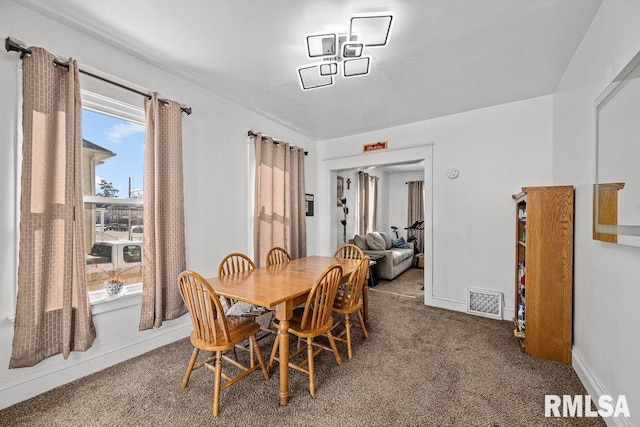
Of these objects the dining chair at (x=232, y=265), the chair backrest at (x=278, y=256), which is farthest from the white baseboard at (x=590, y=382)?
the chair backrest at (x=278, y=256)

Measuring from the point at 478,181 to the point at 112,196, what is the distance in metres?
3.87

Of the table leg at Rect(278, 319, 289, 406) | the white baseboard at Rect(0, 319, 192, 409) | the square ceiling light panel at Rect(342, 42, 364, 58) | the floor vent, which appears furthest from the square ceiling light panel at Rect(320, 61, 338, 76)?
the floor vent

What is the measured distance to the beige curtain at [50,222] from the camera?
1673mm

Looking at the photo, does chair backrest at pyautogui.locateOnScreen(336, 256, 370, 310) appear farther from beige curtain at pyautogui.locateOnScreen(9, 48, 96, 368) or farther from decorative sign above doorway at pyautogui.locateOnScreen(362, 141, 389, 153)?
decorative sign above doorway at pyautogui.locateOnScreen(362, 141, 389, 153)

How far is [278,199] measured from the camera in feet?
11.9

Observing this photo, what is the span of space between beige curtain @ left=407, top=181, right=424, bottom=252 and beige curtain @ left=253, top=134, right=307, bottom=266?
3.96m

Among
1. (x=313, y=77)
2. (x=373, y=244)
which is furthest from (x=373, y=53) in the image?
→ (x=373, y=244)

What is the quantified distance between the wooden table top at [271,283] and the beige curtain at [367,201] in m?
3.53

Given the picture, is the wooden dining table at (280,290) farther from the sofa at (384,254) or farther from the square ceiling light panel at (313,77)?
the sofa at (384,254)

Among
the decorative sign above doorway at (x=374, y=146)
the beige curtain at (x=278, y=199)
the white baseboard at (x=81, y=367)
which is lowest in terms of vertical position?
the white baseboard at (x=81, y=367)

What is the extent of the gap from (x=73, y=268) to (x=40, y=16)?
5.64 ft

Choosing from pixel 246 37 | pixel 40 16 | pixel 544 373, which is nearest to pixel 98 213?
pixel 40 16

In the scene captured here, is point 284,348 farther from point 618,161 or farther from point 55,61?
point 55,61

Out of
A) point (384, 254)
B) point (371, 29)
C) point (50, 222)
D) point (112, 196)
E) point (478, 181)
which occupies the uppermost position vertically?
point (371, 29)
